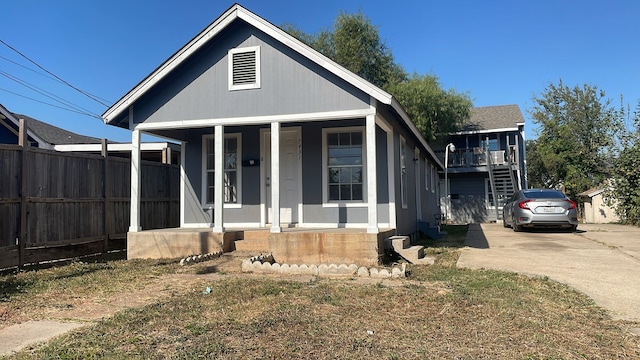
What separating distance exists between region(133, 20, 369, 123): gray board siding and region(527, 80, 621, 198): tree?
17552mm

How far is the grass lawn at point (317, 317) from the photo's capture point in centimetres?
336

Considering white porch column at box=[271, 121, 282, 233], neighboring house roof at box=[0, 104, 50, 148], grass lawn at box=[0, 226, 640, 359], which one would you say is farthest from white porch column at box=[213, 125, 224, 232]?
neighboring house roof at box=[0, 104, 50, 148]

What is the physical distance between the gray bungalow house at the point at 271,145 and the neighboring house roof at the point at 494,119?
16.8 metres

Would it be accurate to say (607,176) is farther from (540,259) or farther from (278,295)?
(278,295)

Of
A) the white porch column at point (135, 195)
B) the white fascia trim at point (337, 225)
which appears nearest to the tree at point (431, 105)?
Answer: the white fascia trim at point (337, 225)

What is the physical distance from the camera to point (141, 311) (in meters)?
4.59

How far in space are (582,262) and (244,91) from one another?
7.09 m

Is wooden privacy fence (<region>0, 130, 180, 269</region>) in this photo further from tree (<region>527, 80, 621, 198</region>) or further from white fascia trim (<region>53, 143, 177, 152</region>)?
tree (<region>527, 80, 621, 198</region>)

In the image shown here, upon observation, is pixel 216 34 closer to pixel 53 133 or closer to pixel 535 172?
pixel 53 133

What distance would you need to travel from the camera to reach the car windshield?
12672 millimetres

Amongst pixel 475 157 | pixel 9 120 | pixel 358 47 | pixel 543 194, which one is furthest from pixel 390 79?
pixel 9 120

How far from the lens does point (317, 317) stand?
4.23 metres

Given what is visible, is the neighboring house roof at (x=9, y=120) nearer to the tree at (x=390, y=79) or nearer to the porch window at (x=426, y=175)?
the porch window at (x=426, y=175)

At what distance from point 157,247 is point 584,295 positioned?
24.7ft
